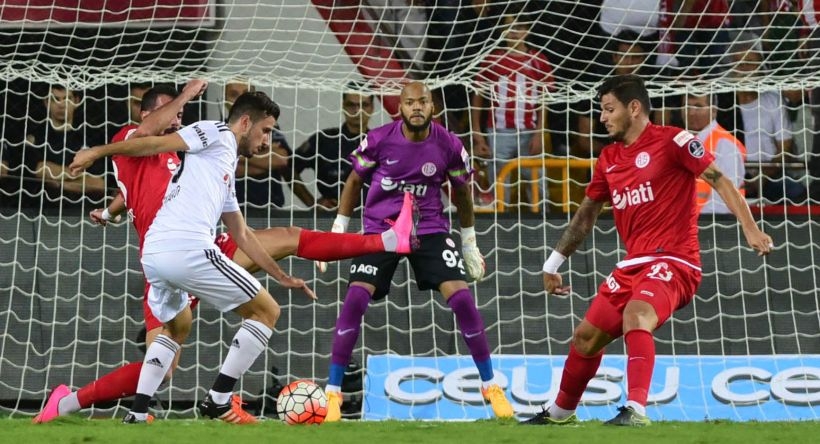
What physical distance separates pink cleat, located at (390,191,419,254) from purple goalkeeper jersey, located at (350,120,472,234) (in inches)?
19.1

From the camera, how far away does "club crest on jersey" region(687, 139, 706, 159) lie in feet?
20.6

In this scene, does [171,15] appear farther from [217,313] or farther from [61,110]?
[217,313]

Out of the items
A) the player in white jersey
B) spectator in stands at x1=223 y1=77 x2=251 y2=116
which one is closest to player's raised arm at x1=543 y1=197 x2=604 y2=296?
the player in white jersey

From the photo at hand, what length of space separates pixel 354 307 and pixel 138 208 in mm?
1451

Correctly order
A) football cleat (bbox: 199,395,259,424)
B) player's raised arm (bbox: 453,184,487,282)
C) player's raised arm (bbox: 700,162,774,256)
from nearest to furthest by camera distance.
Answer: player's raised arm (bbox: 700,162,774,256), football cleat (bbox: 199,395,259,424), player's raised arm (bbox: 453,184,487,282)

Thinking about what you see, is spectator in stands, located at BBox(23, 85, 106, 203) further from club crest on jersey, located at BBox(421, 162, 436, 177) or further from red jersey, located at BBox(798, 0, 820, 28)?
red jersey, located at BBox(798, 0, 820, 28)

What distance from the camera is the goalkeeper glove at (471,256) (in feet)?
26.6

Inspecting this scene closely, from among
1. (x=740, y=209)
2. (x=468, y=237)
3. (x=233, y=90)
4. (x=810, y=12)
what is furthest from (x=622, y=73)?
(x=740, y=209)

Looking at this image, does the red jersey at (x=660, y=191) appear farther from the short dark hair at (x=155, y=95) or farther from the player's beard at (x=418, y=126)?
the short dark hair at (x=155, y=95)

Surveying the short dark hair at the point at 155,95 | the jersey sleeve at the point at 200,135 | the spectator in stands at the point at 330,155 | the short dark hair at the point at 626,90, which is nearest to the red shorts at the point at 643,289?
the short dark hair at the point at 626,90

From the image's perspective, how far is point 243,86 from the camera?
9648 millimetres

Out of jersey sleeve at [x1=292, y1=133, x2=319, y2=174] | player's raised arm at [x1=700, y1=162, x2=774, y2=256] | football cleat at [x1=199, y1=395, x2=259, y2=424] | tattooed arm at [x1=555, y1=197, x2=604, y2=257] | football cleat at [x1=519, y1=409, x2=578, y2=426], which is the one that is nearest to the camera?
player's raised arm at [x1=700, y1=162, x2=774, y2=256]

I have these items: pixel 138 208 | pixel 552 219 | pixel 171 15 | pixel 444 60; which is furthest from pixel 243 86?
pixel 138 208

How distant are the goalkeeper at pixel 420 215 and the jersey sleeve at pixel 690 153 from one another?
5.96 ft
